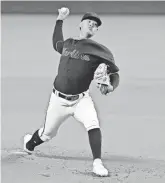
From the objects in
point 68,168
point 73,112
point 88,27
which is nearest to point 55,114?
point 73,112

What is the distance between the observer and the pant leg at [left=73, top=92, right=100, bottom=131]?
1314mm

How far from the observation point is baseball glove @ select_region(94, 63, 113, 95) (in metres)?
1.27

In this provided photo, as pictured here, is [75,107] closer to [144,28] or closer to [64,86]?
[64,86]

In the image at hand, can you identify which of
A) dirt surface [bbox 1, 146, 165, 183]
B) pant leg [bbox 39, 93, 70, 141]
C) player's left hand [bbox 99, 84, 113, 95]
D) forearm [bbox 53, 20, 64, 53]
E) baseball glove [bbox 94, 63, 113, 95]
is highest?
forearm [bbox 53, 20, 64, 53]

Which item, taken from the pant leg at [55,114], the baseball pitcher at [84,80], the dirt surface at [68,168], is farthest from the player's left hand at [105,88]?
the dirt surface at [68,168]

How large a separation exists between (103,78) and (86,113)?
12cm

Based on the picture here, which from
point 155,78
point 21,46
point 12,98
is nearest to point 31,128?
point 12,98

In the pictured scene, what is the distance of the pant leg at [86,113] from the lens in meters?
1.31

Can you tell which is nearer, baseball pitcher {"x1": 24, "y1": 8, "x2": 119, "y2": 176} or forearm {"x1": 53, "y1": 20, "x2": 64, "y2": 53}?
baseball pitcher {"x1": 24, "y1": 8, "x2": 119, "y2": 176}

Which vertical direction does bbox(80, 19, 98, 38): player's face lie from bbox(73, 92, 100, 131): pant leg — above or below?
above

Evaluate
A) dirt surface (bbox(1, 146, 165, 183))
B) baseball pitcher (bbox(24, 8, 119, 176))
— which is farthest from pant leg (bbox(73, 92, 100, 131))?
dirt surface (bbox(1, 146, 165, 183))

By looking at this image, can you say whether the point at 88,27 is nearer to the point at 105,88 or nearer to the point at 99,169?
the point at 105,88

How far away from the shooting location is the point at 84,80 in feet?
4.36

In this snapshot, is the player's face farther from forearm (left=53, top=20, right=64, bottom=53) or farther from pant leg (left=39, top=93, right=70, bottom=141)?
pant leg (left=39, top=93, right=70, bottom=141)
